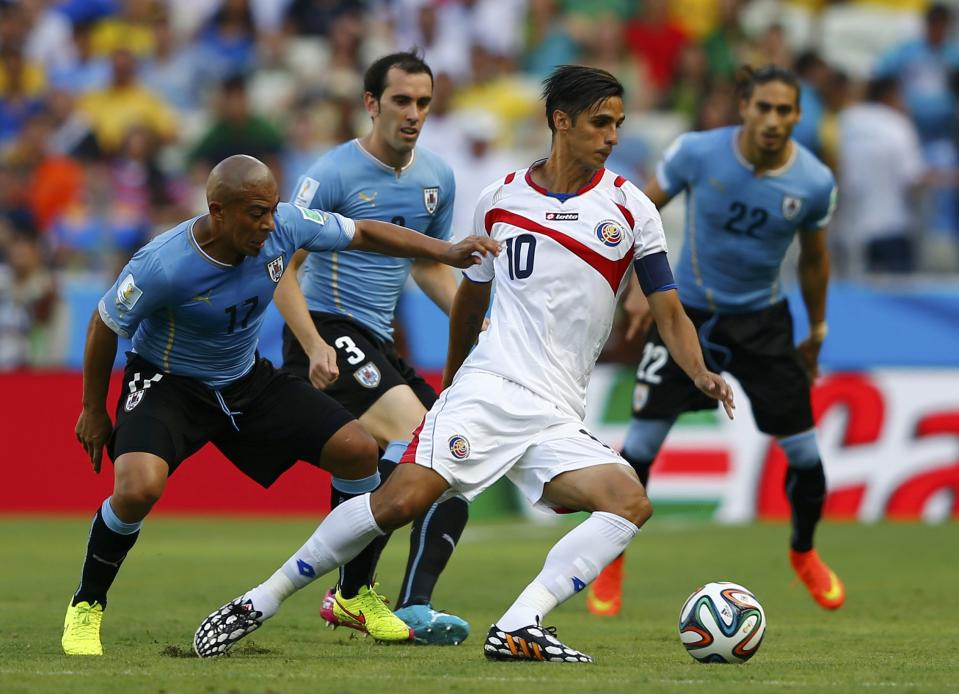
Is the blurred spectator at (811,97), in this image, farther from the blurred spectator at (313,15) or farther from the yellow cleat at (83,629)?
the yellow cleat at (83,629)

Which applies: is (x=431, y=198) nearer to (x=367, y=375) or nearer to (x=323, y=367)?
(x=367, y=375)

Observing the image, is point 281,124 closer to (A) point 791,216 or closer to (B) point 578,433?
(A) point 791,216

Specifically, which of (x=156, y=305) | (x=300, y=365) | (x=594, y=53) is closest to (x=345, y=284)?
(x=300, y=365)

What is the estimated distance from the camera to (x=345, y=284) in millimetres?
8570

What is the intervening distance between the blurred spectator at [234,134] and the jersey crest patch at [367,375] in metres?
9.97

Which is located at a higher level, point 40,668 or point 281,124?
point 281,124

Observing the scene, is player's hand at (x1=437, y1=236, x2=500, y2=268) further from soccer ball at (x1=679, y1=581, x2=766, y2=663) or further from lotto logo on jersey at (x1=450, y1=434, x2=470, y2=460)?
soccer ball at (x1=679, y1=581, x2=766, y2=663)

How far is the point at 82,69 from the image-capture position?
67.9 feet

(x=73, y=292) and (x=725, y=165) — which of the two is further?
(x=73, y=292)

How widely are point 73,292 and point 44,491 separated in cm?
202

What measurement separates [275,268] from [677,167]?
3295 millimetres

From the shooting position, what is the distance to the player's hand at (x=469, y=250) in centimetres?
670

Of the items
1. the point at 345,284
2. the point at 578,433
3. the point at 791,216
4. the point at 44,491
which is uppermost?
the point at 791,216

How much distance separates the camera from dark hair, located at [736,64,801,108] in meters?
9.35
